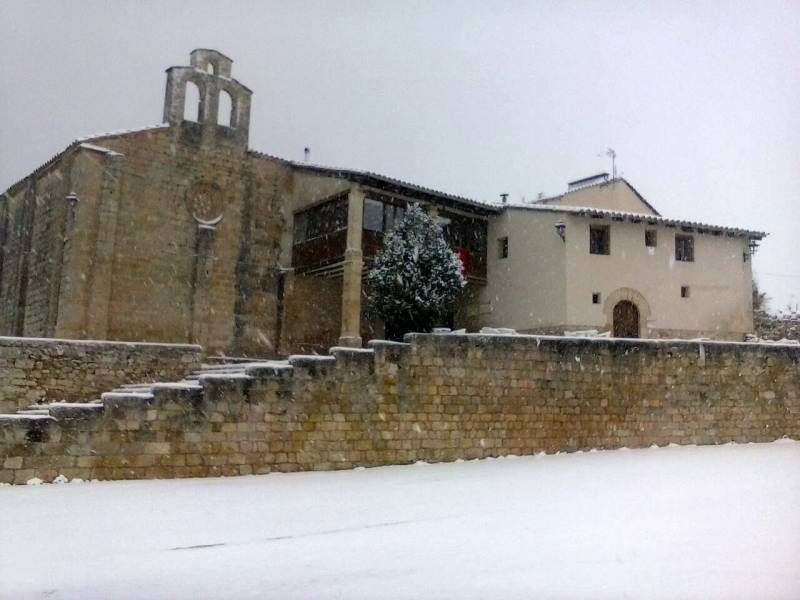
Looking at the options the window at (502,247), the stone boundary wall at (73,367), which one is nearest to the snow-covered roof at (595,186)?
the window at (502,247)

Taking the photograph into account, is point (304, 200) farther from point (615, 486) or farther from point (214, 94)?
point (615, 486)

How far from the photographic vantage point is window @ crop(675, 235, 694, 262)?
19.7 metres

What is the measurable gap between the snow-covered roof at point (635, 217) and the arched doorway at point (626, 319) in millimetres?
2386

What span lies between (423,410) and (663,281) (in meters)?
11.7

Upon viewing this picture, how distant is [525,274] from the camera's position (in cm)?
1944

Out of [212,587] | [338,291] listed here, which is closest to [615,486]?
[212,587]

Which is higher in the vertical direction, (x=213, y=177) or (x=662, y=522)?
(x=213, y=177)

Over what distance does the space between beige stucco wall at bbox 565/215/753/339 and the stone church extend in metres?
0.04

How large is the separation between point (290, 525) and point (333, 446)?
3186 millimetres

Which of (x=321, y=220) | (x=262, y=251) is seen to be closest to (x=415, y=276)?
(x=321, y=220)

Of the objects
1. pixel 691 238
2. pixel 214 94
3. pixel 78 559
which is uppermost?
pixel 214 94

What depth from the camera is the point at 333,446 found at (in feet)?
31.6

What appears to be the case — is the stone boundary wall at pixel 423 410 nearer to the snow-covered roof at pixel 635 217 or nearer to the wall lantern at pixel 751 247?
the snow-covered roof at pixel 635 217

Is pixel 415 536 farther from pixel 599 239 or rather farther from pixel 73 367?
pixel 599 239
